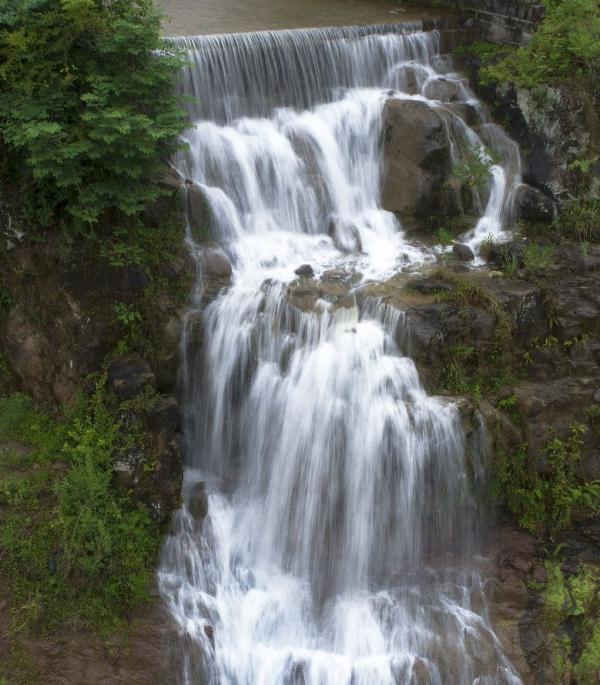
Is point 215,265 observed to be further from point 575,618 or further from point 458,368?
point 575,618

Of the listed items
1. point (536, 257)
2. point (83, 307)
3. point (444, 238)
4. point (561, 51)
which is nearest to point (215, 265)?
point (83, 307)

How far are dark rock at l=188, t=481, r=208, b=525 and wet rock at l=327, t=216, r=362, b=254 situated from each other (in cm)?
447

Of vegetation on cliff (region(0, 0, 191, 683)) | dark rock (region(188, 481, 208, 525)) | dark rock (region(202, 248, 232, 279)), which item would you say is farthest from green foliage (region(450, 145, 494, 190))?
dark rock (region(188, 481, 208, 525))

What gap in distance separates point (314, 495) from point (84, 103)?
18.0ft

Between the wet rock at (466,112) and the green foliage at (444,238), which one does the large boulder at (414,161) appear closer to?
the green foliage at (444,238)

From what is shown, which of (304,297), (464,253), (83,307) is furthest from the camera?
(464,253)

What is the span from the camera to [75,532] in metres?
7.63

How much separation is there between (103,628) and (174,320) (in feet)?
12.3

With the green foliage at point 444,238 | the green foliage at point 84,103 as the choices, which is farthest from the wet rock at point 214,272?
the green foliage at point 444,238

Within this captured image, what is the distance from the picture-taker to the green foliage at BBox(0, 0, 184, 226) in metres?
7.84

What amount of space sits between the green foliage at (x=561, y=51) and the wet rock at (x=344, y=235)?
4007 mm

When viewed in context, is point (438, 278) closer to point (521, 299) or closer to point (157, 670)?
point (521, 299)

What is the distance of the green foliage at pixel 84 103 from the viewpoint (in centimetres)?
784

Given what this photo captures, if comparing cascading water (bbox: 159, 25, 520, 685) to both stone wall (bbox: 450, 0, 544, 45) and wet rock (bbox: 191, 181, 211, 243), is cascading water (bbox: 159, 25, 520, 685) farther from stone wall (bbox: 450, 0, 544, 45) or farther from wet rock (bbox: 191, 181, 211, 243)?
stone wall (bbox: 450, 0, 544, 45)
